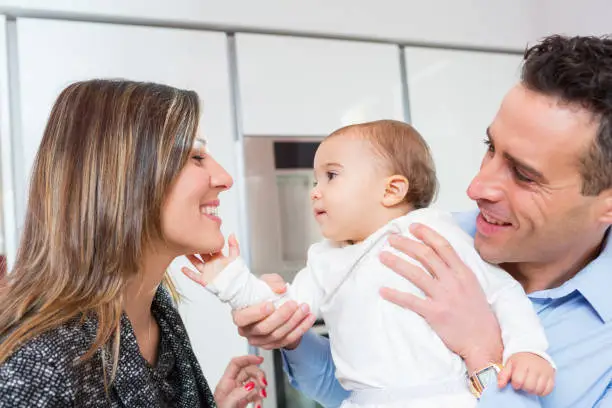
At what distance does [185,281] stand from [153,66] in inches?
27.8

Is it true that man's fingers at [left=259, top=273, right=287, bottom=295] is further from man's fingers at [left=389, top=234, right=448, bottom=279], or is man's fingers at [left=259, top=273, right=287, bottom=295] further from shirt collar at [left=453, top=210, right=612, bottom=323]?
shirt collar at [left=453, top=210, right=612, bottom=323]

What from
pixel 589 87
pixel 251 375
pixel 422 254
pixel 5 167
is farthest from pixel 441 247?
pixel 5 167

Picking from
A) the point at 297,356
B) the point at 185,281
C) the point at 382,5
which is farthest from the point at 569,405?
the point at 382,5

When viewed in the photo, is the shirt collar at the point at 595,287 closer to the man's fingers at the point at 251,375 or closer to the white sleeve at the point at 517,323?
the white sleeve at the point at 517,323

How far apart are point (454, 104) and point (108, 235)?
176 centimetres

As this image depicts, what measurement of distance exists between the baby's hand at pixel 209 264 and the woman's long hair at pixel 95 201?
0.39 feet

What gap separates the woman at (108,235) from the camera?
0.93 metres

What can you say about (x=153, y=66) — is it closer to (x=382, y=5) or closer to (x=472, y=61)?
(x=382, y=5)

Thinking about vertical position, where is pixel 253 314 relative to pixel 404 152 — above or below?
below

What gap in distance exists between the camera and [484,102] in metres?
2.50

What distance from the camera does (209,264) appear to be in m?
1.16

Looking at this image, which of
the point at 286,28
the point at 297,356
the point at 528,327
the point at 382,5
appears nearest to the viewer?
the point at 528,327

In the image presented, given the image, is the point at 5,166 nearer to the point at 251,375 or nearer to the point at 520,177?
the point at 251,375

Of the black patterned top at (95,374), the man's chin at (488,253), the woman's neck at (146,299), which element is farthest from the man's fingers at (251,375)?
the man's chin at (488,253)
